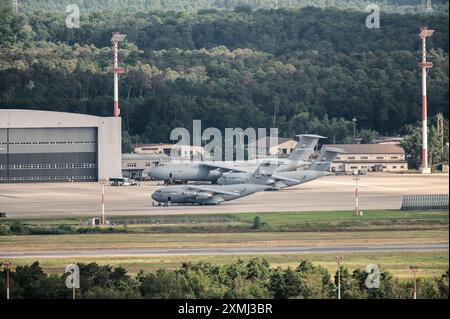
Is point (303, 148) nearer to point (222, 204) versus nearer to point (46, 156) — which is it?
point (46, 156)

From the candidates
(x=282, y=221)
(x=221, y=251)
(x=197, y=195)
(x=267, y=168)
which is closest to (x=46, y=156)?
(x=267, y=168)

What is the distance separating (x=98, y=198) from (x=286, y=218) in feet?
84.6

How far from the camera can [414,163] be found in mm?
148500

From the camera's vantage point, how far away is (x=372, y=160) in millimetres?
147875

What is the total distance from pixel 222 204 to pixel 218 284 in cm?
4518

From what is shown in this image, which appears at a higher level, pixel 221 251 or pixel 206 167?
pixel 206 167

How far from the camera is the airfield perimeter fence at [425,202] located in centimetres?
8394

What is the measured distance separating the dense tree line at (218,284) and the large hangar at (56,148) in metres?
76.0

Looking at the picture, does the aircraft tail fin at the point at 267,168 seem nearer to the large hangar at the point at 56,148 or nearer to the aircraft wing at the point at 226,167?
the aircraft wing at the point at 226,167

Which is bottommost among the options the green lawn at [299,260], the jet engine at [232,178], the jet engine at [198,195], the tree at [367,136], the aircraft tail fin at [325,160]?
the green lawn at [299,260]

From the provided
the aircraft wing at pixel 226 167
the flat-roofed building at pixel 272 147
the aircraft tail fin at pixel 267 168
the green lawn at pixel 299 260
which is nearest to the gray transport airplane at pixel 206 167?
the aircraft wing at pixel 226 167

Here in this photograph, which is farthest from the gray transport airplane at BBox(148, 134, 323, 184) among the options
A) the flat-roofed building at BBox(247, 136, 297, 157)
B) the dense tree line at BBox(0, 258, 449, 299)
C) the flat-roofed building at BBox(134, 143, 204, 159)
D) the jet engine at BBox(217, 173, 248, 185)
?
the dense tree line at BBox(0, 258, 449, 299)

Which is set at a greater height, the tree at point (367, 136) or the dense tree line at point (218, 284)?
the tree at point (367, 136)
